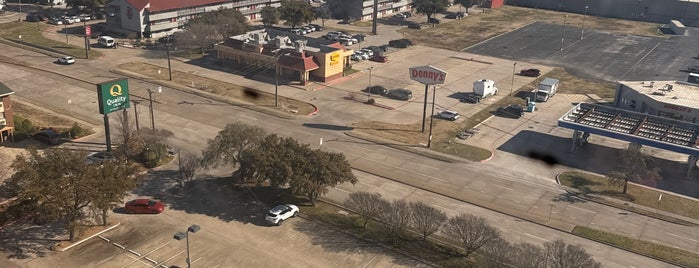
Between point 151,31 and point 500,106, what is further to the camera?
point 151,31

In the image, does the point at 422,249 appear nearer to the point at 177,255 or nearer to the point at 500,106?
the point at 177,255

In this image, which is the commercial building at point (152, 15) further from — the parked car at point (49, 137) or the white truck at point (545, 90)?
the white truck at point (545, 90)

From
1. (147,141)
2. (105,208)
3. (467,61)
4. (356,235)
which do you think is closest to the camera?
(105,208)

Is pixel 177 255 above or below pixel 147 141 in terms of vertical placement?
below

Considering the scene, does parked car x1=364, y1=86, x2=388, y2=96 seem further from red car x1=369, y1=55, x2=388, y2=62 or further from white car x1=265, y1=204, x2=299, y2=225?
white car x1=265, y1=204, x2=299, y2=225

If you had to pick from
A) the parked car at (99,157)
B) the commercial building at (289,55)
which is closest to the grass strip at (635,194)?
the commercial building at (289,55)

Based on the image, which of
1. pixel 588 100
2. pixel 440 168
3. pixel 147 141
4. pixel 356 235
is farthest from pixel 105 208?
pixel 588 100
